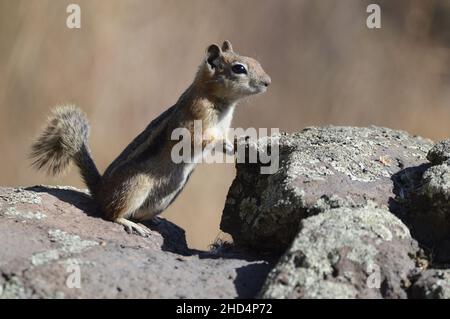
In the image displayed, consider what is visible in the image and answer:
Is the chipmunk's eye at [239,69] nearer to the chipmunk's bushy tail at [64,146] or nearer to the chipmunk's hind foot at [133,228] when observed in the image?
the chipmunk's bushy tail at [64,146]

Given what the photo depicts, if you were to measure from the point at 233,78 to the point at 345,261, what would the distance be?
3198 mm

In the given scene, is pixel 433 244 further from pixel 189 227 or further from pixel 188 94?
pixel 189 227

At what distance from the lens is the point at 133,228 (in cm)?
586

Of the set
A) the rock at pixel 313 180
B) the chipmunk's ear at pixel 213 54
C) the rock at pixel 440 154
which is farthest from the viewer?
the chipmunk's ear at pixel 213 54

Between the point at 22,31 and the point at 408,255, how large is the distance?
354 inches

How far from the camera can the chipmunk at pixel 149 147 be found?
6.18 metres

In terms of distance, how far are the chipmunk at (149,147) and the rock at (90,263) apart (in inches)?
21.6

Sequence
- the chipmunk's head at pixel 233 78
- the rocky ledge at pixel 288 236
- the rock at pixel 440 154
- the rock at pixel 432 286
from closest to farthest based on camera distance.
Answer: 1. the rock at pixel 432 286
2. the rocky ledge at pixel 288 236
3. the rock at pixel 440 154
4. the chipmunk's head at pixel 233 78

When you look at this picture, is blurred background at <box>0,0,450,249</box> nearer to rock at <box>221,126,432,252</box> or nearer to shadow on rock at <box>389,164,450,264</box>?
rock at <box>221,126,432,252</box>

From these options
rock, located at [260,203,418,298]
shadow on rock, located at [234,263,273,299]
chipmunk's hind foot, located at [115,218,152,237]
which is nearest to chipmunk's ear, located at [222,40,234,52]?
chipmunk's hind foot, located at [115,218,152,237]

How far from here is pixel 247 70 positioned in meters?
6.82

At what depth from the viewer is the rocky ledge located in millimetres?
3947

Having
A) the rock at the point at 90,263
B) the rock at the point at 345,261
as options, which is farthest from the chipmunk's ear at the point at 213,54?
the rock at the point at 345,261

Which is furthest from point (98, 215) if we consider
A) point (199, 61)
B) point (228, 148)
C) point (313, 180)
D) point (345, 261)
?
point (199, 61)
